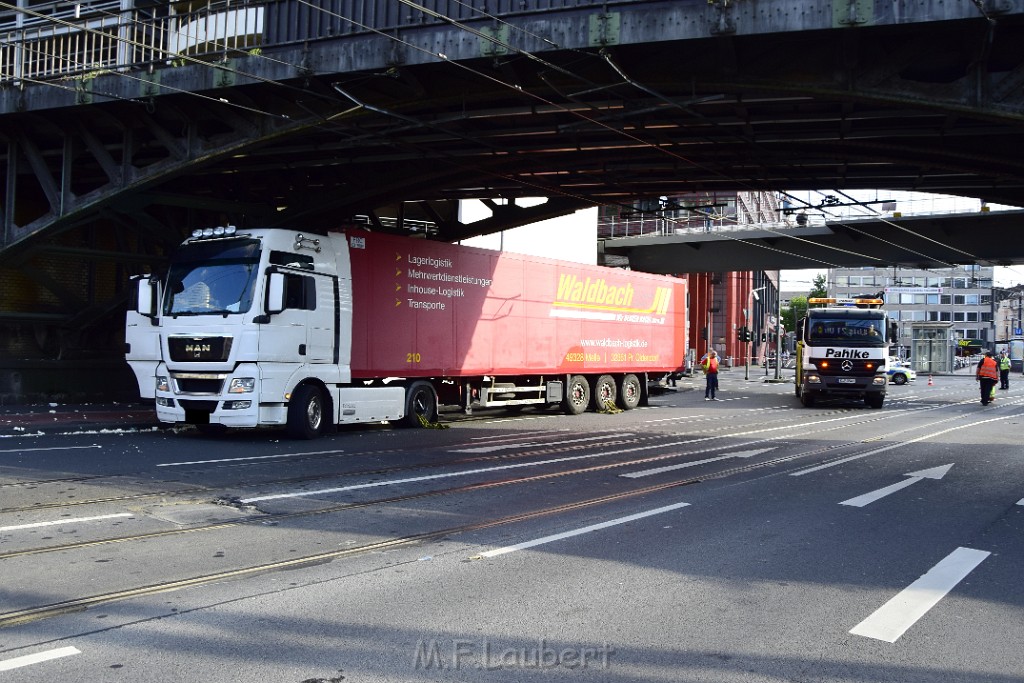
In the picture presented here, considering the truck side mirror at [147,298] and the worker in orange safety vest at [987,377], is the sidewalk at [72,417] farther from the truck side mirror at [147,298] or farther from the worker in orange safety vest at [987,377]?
the worker in orange safety vest at [987,377]

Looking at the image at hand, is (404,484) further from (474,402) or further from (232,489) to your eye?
(474,402)

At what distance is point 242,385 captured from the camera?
15.1 m

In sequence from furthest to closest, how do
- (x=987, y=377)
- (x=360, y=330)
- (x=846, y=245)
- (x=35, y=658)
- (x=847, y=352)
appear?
(x=846, y=245) < (x=987, y=377) < (x=847, y=352) < (x=360, y=330) < (x=35, y=658)

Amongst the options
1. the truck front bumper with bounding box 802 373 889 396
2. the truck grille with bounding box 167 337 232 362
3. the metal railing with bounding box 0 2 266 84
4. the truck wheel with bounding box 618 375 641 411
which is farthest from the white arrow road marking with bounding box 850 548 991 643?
the truck front bumper with bounding box 802 373 889 396

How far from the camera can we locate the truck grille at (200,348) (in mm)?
15195

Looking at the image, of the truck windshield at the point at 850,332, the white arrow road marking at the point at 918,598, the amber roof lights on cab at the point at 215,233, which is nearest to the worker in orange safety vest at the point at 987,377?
the truck windshield at the point at 850,332

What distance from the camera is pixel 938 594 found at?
6.50 m

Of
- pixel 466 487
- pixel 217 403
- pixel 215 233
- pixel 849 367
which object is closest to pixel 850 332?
pixel 849 367

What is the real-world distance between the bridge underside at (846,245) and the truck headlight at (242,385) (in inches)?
957

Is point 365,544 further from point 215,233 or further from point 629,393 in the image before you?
point 629,393

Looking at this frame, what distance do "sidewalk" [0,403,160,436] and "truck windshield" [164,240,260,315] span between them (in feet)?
10.1

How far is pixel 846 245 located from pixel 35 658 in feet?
115

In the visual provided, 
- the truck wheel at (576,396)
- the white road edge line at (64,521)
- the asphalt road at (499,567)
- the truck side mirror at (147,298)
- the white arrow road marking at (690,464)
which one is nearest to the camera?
the asphalt road at (499,567)

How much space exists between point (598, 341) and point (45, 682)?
21.1 meters
